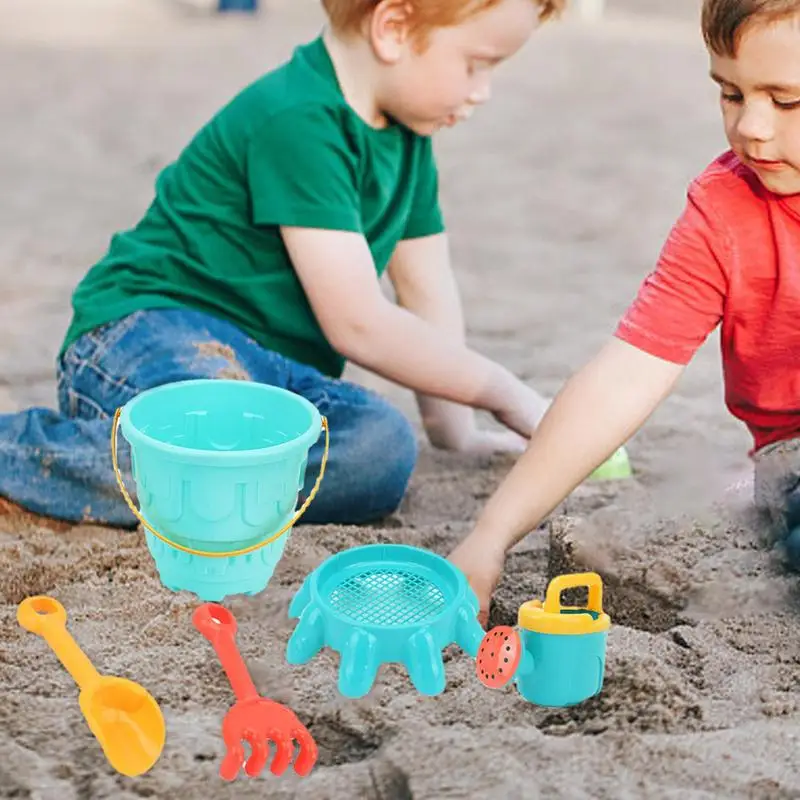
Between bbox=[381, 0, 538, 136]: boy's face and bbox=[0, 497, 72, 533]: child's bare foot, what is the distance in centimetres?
68

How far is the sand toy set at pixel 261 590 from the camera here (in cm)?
110

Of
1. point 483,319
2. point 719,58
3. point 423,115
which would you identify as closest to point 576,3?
point 483,319

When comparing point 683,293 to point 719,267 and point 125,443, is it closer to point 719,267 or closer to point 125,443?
point 719,267

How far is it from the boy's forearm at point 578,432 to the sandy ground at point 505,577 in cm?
6

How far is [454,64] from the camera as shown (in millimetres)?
1707

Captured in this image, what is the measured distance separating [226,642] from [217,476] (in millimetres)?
157

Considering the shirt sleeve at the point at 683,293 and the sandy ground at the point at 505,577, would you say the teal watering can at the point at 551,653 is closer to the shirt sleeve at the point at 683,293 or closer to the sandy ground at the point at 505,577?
the sandy ground at the point at 505,577

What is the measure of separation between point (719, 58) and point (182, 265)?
786mm

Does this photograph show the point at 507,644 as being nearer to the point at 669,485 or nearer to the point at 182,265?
the point at 669,485

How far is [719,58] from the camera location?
1321mm

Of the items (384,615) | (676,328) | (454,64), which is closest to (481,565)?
(384,615)

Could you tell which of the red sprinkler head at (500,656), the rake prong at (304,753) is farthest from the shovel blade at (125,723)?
the red sprinkler head at (500,656)

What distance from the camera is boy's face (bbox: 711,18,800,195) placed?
1269 millimetres

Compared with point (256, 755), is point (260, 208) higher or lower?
higher
